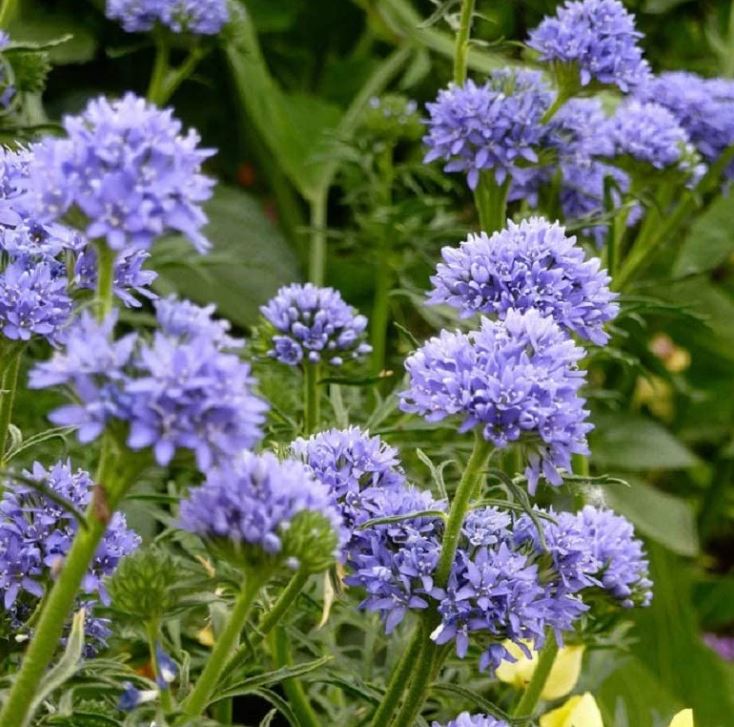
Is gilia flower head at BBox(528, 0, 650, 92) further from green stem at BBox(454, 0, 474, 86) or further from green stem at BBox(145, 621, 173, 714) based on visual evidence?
green stem at BBox(145, 621, 173, 714)

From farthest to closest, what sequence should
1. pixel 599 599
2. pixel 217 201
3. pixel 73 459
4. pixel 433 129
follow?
pixel 217 201
pixel 73 459
pixel 433 129
pixel 599 599

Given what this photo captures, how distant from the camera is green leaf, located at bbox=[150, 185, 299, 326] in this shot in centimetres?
146

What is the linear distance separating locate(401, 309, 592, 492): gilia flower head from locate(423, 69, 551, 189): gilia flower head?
0.32 m

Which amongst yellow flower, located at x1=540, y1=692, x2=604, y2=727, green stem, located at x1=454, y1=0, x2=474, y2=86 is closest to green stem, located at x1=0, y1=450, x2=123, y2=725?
yellow flower, located at x1=540, y1=692, x2=604, y2=727

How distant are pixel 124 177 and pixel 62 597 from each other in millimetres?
159

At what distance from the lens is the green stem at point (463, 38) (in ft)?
2.65

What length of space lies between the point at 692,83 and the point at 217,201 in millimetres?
704

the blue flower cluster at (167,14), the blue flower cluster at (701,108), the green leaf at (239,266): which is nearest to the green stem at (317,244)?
the green leaf at (239,266)

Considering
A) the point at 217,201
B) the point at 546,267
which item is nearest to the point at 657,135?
the point at 546,267

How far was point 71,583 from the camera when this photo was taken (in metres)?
0.44

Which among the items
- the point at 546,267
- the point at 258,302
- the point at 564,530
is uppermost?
the point at 546,267

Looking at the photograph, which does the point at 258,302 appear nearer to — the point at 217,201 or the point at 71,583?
the point at 217,201

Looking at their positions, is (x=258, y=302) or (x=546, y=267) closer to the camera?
(x=546, y=267)

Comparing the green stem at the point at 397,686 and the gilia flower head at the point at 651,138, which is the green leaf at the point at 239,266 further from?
the green stem at the point at 397,686
